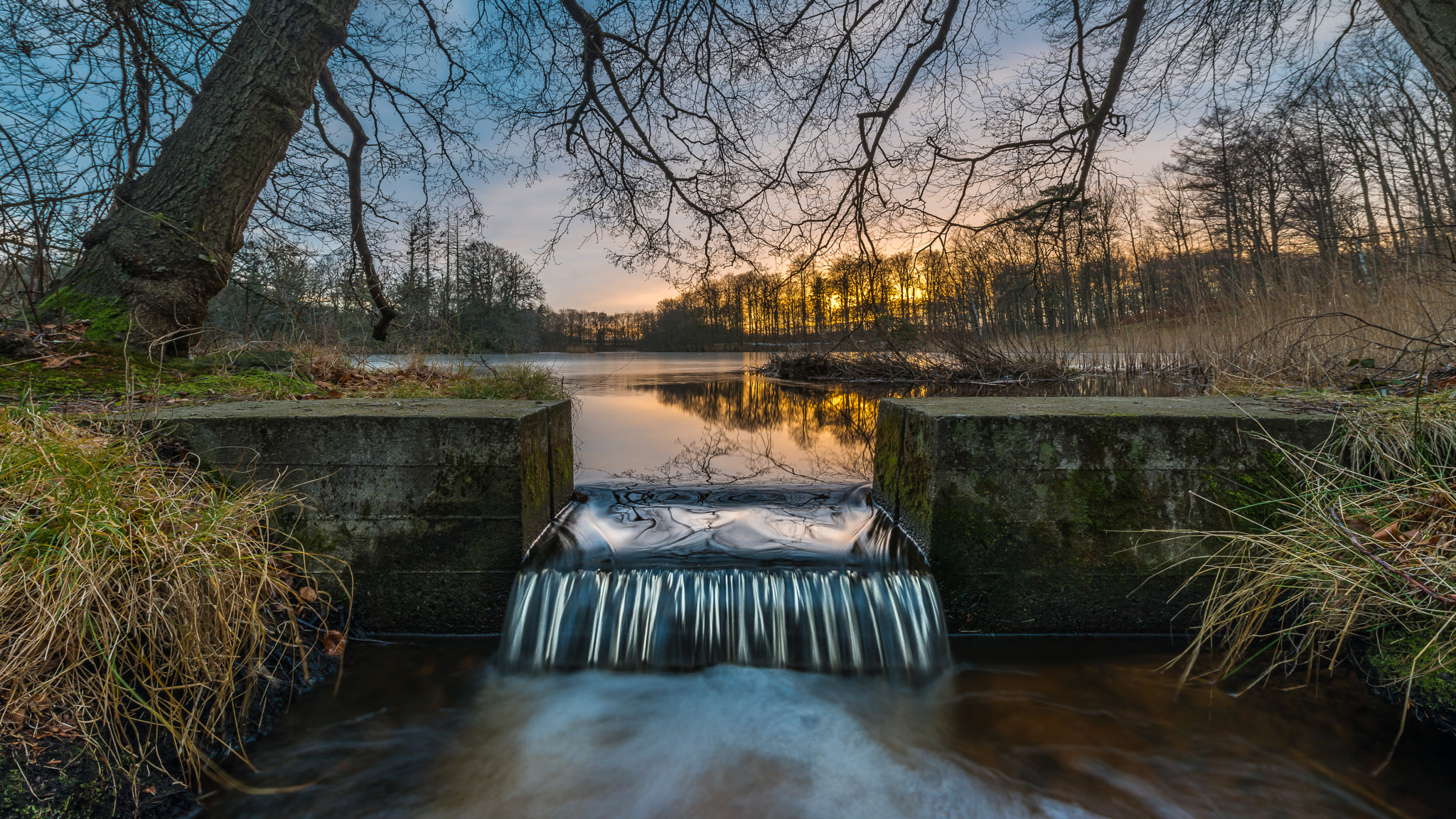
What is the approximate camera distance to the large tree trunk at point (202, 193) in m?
3.92

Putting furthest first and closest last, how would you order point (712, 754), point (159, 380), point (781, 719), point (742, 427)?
point (742, 427) < point (159, 380) < point (781, 719) < point (712, 754)

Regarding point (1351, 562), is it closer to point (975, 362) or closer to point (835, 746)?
point (835, 746)

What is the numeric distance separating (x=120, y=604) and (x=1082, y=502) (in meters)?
3.27

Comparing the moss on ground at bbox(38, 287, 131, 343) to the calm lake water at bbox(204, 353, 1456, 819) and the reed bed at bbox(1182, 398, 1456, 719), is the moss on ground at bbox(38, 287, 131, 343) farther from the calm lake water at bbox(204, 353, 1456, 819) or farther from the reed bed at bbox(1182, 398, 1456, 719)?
the reed bed at bbox(1182, 398, 1456, 719)

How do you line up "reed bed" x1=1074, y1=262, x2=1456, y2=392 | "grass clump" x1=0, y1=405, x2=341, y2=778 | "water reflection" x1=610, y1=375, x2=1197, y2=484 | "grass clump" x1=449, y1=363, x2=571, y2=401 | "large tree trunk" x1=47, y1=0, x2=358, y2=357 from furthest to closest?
1. "grass clump" x1=449, y1=363, x2=571, y2=401
2. "water reflection" x1=610, y1=375, x2=1197, y2=484
3. "reed bed" x1=1074, y1=262, x2=1456, y2=392
4. "large tree trunk" x1=47, y1=0, x2=358, y2=357
5. "grass clump" x1=0, y1=405, x2=341, y2=778

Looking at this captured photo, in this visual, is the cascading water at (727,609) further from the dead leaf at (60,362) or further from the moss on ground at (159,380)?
the dead leaf at (60,362)

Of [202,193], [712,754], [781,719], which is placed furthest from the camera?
[202,193]

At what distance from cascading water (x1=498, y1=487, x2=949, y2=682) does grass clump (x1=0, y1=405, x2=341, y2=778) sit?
2.94 feet

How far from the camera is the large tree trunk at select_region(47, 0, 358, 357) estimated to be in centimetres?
392

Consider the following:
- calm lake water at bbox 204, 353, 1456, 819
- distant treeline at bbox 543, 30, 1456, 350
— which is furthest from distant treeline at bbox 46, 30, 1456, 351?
calm lake water at bbox 204, 353, 1456, 819

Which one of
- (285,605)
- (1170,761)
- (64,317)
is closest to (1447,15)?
(1170,761)

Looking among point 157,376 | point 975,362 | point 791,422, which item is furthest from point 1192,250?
point 157,376

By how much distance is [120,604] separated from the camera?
1.54 meters

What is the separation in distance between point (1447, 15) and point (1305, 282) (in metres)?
4.11
